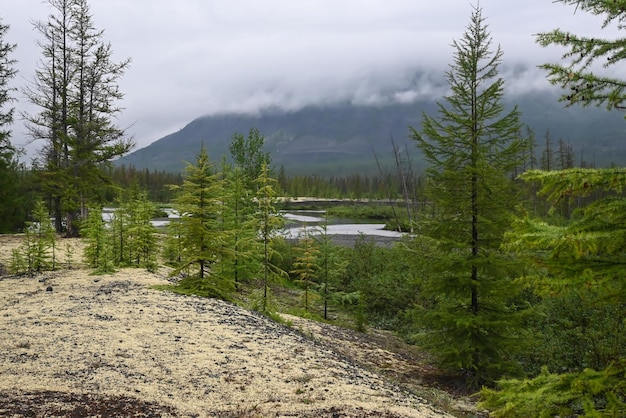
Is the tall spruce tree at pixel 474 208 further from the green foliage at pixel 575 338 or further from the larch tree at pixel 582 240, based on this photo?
the larch tree at pixel 582 240

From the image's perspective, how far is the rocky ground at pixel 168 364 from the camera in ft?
19.0

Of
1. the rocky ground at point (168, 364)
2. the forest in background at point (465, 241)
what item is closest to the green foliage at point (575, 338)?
the forest in background at point (465, 241)

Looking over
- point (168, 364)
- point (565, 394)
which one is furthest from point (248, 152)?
point (565, 394)

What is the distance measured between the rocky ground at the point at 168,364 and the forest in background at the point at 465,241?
6.17 feet

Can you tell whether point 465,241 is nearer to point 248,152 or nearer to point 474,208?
point 474,208

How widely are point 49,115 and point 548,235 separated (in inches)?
996

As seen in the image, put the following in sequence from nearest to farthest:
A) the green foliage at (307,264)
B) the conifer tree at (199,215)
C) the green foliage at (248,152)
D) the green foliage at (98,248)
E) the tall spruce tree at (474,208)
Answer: the tall spruce tree at (474,208) < the conifer tree at (199,215) < the green foliage at (98,248) < the green foliage at (307,264) < the green foliage at (248,152)

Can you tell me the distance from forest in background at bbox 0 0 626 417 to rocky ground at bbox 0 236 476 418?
74.0 inches

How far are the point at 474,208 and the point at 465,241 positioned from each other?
74cm

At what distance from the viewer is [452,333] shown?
33.8 ft

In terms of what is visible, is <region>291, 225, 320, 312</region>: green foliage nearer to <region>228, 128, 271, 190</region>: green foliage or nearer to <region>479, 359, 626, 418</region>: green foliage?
<region>479, 359, 626, 418</region>: green foliage

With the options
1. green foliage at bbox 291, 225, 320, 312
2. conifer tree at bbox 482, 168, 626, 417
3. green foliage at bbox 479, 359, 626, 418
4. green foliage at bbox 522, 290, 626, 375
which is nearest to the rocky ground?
green foliage at bbox 479, 359, 626, 418

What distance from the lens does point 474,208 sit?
32.2 ft

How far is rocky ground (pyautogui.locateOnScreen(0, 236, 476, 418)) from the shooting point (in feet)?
19.0
